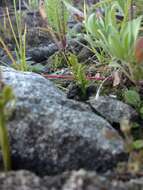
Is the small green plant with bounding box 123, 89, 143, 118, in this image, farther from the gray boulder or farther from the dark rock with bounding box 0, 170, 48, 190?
the dark rock with bounding box 0, 170, 48, 190

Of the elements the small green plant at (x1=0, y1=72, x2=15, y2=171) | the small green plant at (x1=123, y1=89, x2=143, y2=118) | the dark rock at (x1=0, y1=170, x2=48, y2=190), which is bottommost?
the dark rock at (x1=0, y1=170, x2=48, y2=190)

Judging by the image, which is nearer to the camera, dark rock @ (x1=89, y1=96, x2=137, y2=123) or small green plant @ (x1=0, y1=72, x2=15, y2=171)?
small green plant @ (x1=0, y1=72, x2=15, y2=171)

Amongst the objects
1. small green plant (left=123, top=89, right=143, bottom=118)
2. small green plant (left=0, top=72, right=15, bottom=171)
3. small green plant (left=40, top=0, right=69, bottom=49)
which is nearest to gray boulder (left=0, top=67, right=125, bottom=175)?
small green plant (left=0, top=72, right=15, bottom=171)

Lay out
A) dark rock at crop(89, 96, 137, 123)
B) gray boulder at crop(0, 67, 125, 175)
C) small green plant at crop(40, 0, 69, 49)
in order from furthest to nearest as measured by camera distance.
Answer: small green plant at crop(40, 0, 69, 49)
dark rock at crop(89, 96, 137, 123)
gray boulder at crop(0, 67, 125, 175)

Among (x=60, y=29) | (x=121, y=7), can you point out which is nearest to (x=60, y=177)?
(x=121, y=7)

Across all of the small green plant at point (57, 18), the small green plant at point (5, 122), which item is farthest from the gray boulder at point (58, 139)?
the small green plant at point (57, 18)

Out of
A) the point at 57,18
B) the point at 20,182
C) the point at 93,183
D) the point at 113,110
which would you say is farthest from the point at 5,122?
the point at 57,18

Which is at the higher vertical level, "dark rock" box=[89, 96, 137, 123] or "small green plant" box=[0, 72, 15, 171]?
"small green plant" box=[0, 72, 15, 171]

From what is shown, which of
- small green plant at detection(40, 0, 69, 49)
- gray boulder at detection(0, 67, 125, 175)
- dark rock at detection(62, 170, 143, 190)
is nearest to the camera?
dark rock at detection(62, 170, 143, 190)
